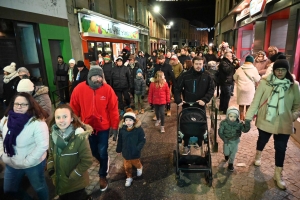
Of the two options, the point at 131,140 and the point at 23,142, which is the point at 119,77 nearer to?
the point at 131,140

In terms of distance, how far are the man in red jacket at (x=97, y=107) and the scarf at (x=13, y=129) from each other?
926 millimetres

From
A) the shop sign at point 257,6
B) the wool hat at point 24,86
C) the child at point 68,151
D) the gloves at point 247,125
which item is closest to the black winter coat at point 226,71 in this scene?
the gloves at point 247,125

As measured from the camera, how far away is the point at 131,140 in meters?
3.61

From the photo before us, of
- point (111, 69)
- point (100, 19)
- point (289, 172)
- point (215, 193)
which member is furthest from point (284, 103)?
point (100, 19)

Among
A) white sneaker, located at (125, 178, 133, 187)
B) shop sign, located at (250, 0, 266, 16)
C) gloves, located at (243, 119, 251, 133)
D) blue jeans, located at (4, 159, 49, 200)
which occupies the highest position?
shop sign, located at (250, 0, 266, 16)

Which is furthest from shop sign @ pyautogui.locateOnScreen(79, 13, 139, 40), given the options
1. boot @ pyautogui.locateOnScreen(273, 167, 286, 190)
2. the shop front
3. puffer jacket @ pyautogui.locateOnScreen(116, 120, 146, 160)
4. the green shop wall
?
boot @ pyautogui.locateOnScreen(273, 167, 286, 190)

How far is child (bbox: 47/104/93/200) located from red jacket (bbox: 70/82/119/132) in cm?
64

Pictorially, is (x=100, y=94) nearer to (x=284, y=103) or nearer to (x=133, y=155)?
(x=133, y=155)

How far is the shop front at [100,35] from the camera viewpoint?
35.5ft

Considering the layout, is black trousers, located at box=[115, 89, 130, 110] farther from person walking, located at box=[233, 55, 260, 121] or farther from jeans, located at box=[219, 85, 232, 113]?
person walking, located at box=[233, 55, 260, 121]

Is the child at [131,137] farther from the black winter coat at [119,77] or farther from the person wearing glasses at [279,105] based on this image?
the black winter coat at [119,77]

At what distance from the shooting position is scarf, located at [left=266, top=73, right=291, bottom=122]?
333 centimetres

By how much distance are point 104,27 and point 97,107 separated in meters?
11.3

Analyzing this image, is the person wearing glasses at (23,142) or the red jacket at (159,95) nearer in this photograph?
the person wearing glasses at (23,142)
